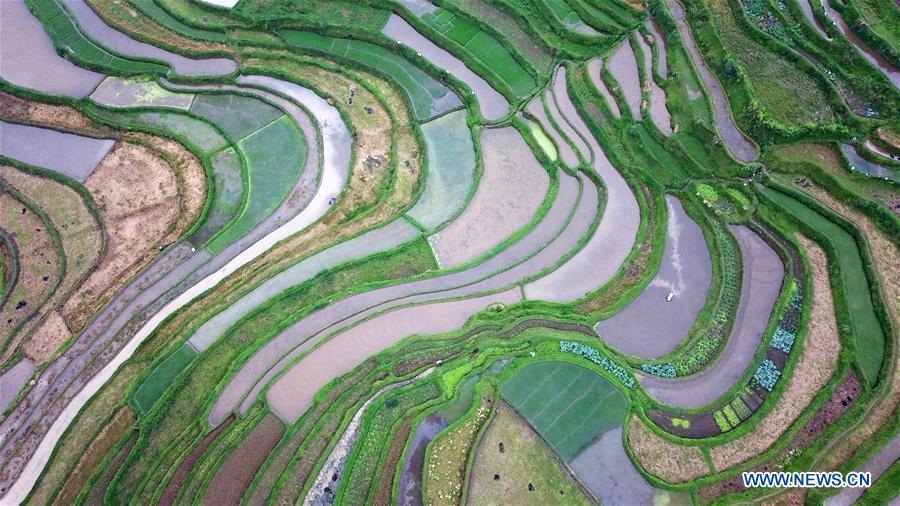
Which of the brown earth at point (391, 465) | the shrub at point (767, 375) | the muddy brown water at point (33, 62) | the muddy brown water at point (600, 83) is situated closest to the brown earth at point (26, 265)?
the muddy brown water at point (33, 62)

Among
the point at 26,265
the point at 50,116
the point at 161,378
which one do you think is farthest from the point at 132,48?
the point at 161,378

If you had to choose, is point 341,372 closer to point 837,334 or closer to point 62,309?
point 62,309

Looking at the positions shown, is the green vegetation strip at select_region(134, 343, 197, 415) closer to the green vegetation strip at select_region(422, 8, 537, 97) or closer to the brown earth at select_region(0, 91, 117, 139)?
the brown earth at select_region(0, 91, 117, 139)


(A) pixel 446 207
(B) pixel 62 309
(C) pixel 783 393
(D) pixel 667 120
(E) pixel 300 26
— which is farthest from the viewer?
(E) pixel 300 26

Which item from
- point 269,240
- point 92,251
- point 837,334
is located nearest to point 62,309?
point 92,251

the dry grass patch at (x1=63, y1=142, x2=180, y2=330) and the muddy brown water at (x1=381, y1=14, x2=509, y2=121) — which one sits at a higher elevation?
the muddy brown water at (x1=381, y1=14, x2=509, y2=121)

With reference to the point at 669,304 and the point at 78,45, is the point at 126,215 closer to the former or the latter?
the point at 78,45

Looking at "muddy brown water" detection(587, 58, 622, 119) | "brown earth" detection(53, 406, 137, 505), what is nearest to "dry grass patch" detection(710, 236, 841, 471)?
"muddy brown water" detection(587, 58, 622, 119)
